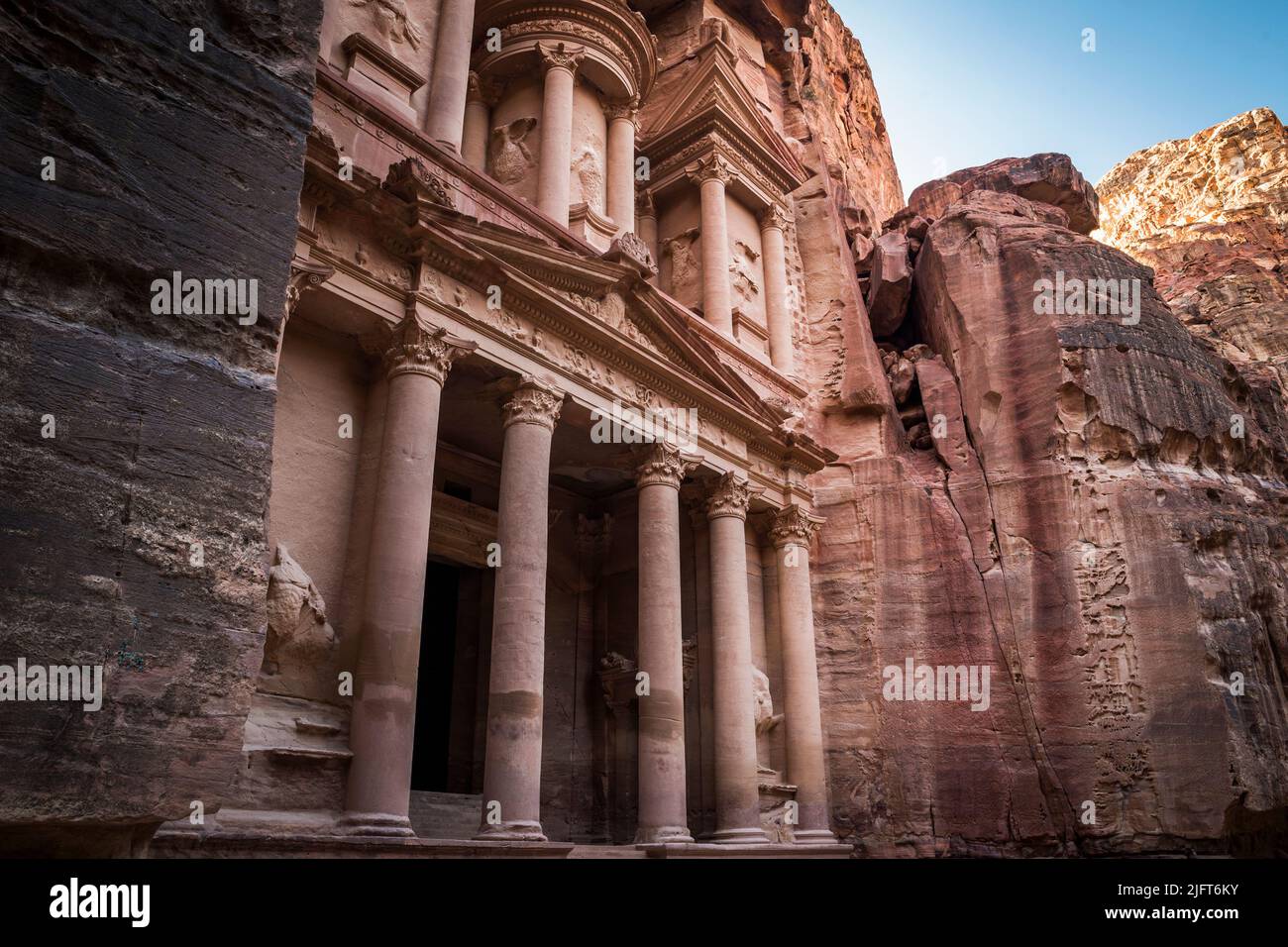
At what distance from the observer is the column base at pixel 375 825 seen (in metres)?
9.16

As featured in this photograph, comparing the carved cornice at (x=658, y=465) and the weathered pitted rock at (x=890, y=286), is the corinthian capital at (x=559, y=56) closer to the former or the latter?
the weathered pitted rock at (x=890, y=286)

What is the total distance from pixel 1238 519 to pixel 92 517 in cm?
1891

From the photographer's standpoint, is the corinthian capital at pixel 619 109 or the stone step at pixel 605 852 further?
the corinthian capital at pixel 619 109

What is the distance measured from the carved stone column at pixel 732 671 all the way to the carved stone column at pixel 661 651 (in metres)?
0.86

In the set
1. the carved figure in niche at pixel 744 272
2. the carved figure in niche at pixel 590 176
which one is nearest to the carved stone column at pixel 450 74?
the carved figure in niche at pixel 590 176

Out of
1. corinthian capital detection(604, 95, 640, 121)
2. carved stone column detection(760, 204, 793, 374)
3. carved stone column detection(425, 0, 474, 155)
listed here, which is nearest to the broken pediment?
carved stone column detection(760, 204, 793, 374)

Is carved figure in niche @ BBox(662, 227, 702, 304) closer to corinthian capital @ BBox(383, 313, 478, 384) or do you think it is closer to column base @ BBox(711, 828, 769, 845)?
corinthian capital @ BBox(383, 313, 478, 384)

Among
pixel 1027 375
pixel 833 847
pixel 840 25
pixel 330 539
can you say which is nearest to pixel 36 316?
pixel 330 539

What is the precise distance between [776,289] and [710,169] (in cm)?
331

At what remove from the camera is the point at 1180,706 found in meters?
14.8

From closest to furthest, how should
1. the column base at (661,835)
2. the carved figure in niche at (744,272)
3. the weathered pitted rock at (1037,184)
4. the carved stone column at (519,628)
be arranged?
the carved stone column at (519,628), the column base at (661,835), the carved figure in niche at (744,272), the weathered pitted rock at (1037,184)

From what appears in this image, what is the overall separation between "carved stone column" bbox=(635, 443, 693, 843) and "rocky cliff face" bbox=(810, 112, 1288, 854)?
5.40 meters

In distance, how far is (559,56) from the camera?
19.4 meters

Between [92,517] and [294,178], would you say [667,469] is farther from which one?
[92,517]
